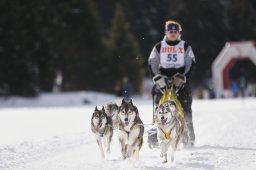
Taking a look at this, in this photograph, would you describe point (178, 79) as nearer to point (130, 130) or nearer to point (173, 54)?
point (173, 54)

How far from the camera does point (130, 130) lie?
27.7 ft

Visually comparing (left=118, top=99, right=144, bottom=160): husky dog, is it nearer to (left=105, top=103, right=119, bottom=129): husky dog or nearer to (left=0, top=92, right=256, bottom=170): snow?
(left=0, top=92, right=256, bottom=170): snow

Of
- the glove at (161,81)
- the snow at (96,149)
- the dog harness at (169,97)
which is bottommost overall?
the snow at (96,149)

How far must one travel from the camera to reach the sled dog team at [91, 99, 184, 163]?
813cm

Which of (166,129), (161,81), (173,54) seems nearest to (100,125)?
(161,81)

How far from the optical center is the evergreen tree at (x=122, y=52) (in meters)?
49.1

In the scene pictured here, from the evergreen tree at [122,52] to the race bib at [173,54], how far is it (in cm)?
3911

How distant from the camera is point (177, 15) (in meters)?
61.1

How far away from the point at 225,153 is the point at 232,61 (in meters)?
34.1

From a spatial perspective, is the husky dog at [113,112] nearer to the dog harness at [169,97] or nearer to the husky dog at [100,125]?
the husky dog at [100,125]

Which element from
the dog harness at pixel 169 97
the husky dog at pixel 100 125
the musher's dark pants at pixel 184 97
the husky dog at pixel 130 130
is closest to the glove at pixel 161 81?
the dog harness at pixel 169 97

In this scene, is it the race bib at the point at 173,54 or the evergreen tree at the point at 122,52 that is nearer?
the race bib at the point at 173,54

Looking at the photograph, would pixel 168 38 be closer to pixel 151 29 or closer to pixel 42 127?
pixel 42 127

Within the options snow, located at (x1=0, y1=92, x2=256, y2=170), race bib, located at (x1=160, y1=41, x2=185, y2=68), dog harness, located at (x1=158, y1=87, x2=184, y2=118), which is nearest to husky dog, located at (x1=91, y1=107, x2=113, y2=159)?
snow, located at (x1=0, y1=92, x2=256, y2=170)
